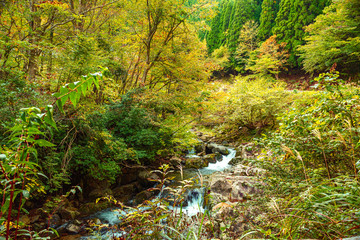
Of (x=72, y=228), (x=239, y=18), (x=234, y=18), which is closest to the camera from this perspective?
(x=72, y=228)

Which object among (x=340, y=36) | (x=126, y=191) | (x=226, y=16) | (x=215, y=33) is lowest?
(x=126, y=191)

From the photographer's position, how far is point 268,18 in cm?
2241

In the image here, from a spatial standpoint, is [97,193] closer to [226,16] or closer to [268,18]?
[268,18]

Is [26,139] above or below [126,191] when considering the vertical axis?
above

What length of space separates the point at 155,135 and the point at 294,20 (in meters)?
21.7

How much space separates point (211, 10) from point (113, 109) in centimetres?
538

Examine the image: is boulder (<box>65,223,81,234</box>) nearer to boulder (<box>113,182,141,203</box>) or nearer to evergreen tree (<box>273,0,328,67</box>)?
boulder (<box>113,182,141,203</box>)

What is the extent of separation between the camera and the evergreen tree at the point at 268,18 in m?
22.3

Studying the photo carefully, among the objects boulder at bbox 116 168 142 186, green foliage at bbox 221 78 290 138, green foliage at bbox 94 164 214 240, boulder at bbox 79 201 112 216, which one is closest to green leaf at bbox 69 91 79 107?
green foliage at bbox 94 164 214 240

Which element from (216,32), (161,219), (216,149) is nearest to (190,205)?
(161,219)

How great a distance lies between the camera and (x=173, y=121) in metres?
6.92

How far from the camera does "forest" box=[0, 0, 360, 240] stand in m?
1.26

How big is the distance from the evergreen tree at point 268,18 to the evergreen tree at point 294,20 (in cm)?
182

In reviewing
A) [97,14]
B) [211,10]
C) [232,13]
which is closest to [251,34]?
[232,13]
